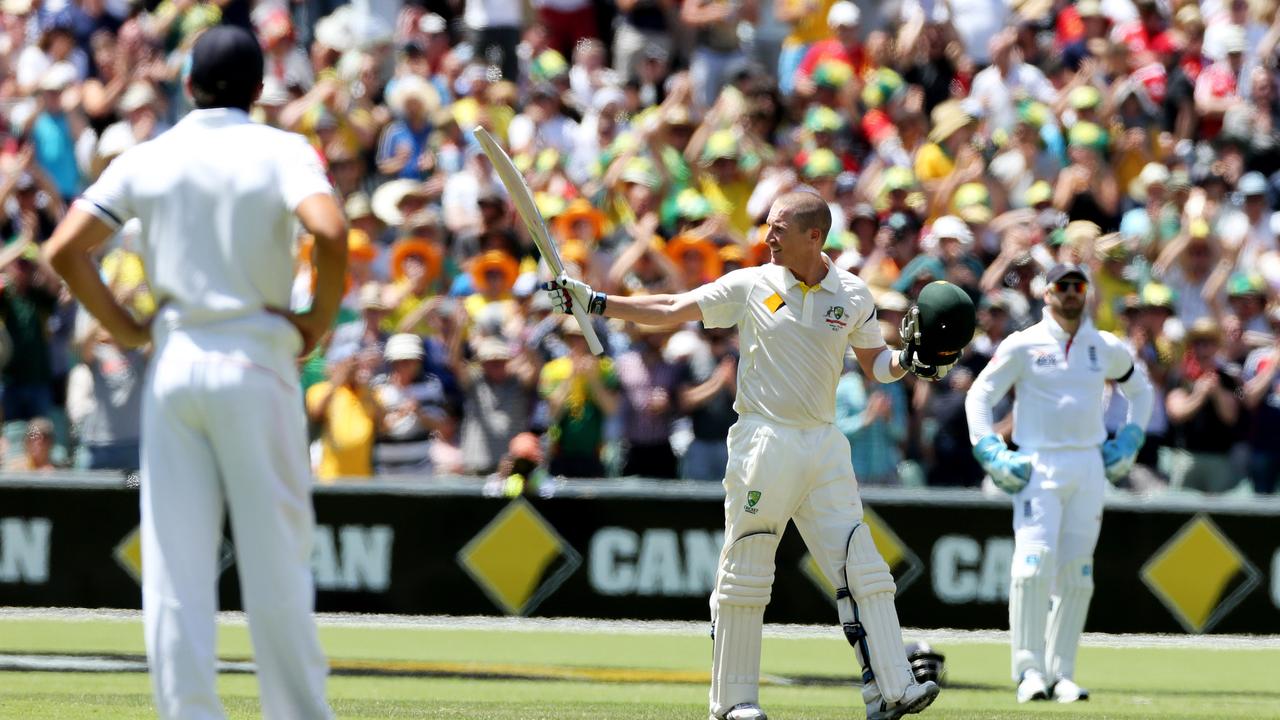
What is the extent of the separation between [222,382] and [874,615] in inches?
140

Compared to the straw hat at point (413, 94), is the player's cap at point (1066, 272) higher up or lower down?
lower down

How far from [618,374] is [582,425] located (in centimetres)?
45

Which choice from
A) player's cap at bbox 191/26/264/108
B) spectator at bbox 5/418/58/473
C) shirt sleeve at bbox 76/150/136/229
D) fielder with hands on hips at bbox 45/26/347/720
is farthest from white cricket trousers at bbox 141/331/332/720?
spectator at bbox 5/418/58/473

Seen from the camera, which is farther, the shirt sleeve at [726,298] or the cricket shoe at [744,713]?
the shirt sleeve at [726,298]

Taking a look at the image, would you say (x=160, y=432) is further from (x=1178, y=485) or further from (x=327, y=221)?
(x=1178, y=485)

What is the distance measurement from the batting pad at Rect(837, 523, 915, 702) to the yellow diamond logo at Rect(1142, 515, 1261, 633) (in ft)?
22.1

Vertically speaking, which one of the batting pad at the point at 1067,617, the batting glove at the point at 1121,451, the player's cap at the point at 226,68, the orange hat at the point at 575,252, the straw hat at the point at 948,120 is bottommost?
A: the batting pad at the point at 1067,617

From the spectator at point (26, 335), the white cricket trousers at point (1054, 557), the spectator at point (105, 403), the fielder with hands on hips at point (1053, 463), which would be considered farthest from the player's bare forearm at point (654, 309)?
the spectator at point (26, 335)

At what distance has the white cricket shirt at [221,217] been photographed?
233 inches

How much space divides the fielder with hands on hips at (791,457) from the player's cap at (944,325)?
1 cm

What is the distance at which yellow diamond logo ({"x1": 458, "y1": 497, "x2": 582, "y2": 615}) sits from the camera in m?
14.7

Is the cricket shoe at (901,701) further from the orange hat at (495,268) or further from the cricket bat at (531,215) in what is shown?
the orange hat at (495,268)

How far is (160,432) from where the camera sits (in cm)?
591

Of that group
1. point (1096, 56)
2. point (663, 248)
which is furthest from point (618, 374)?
point (1096, 56)
